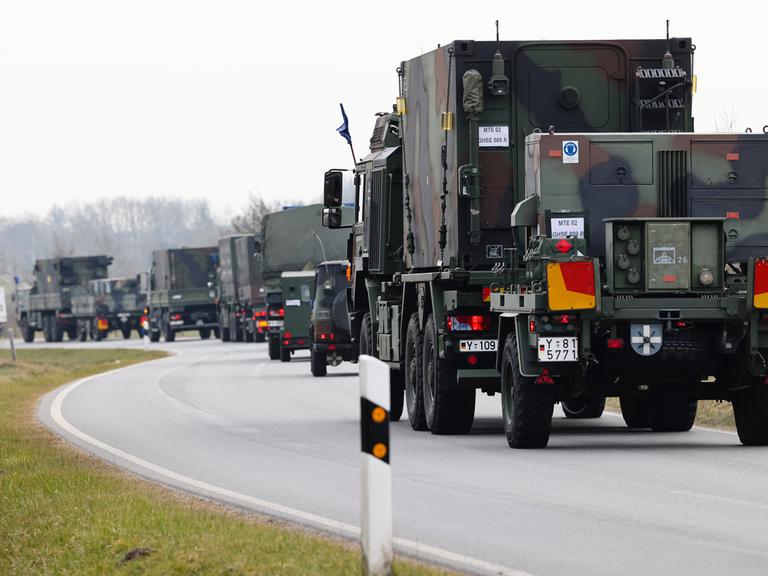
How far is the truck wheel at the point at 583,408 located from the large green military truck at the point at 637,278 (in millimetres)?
3897

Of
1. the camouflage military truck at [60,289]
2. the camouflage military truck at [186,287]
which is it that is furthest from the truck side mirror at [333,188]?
the camouflage military truck at [60,289]

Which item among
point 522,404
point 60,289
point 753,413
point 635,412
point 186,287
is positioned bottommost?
point 60,289

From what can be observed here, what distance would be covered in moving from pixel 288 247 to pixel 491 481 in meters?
34.2

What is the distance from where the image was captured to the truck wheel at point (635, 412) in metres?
19.4

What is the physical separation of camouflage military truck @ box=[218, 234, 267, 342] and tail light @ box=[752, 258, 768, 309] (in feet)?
131

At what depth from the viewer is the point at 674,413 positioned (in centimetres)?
1886

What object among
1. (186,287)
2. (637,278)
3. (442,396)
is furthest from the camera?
(186,287)

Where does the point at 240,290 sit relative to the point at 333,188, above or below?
below

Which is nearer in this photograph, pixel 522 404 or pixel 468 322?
pixel 522 404

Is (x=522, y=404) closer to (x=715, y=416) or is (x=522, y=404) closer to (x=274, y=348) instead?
(x=715, y=416)

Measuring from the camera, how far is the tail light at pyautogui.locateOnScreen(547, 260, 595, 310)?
15.1 meters

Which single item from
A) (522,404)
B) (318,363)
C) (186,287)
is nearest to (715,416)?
(522,404)

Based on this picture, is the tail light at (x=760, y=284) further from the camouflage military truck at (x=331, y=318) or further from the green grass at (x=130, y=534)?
the camouflage military truck at (x=331, y=318)

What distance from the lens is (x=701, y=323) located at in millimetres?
15781
